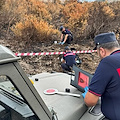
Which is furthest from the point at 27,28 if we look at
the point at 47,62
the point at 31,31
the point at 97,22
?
the point at 97,22

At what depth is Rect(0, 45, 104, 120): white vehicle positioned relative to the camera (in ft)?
3.31

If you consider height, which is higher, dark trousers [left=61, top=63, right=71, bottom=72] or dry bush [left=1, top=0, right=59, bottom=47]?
dry bush [left=1, top=0, right=59, bottom=47]

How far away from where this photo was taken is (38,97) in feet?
3.75

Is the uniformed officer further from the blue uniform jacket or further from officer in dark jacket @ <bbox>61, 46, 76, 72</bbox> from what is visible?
officer in dark jacket @ <bbox>61, 46, 76, 72</bbox>

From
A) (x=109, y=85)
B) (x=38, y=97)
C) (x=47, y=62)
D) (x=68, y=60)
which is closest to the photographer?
(x=38, y=97)

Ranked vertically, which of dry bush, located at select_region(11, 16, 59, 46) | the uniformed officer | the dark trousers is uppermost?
dry bush, located at select_region(11, 16, 59, 46)

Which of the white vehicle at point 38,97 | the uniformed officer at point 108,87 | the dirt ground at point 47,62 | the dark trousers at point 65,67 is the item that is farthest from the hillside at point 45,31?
the uniformed officer at point 108,87

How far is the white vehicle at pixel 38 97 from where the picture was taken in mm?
1010

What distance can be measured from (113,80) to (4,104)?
1086 mm

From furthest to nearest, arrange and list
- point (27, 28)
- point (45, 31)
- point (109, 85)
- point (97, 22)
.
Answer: point (97, 22) → point (45, 31) → point (27, 28) → point (109, 85)

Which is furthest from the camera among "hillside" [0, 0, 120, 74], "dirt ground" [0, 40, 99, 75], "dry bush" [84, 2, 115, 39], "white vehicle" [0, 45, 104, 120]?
"dry bush" [84, 2, 115, 39]

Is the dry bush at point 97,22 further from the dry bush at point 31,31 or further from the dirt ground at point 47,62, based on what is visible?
the dry bush at point 31,31

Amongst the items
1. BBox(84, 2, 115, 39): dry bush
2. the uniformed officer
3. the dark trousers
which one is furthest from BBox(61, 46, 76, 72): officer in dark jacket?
the uniformed officer

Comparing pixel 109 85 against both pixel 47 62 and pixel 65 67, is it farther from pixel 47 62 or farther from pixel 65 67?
pixel 47 62
